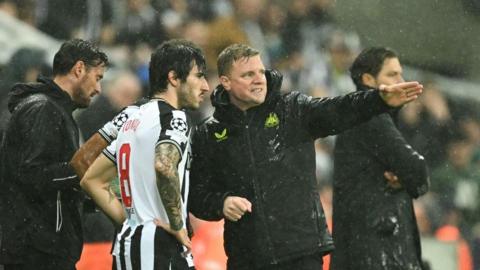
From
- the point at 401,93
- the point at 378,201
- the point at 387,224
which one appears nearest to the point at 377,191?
the point at 378,201

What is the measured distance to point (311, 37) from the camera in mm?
11273

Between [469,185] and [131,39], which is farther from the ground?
[131,39]

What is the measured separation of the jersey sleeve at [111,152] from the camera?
4832 mm

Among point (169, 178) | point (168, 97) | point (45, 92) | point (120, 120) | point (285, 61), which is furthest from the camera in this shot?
point (285, 61)

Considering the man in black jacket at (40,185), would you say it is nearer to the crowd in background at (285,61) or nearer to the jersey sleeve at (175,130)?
the jersey sleeve at (175,130)

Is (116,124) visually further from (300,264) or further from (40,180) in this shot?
(300,264)

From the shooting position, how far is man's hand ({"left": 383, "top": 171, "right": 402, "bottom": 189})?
5.90 meters

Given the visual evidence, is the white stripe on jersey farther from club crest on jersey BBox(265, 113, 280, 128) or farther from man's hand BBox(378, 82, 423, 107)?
man's hand BBox(378, 82, 423, 107)

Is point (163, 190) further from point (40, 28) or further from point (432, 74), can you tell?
point (432, 74)

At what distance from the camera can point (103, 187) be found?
4875 millimetres

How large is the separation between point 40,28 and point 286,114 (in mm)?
4829

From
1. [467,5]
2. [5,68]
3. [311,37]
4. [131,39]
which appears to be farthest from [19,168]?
[467,5]

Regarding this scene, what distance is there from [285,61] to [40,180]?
18.8ft

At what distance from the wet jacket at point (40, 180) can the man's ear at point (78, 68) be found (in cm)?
14
